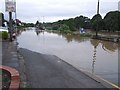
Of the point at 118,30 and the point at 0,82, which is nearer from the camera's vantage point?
the point at 0,82

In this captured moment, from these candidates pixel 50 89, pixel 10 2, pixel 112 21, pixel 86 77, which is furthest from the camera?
pixel 112 21

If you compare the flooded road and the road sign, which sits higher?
the road sign

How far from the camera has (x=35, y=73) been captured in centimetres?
1204

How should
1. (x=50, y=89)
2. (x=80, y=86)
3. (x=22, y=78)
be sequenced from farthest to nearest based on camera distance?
(x=22, y=78) < (x=80, y=86) < (x=50, y=89)

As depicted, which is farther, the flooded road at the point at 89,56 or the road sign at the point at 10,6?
the road sign at the point at 10,6

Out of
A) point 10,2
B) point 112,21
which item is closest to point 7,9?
point 10,2

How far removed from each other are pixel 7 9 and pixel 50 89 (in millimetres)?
22023

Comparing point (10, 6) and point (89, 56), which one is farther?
point (10, 6)

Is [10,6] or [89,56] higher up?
[10,6]

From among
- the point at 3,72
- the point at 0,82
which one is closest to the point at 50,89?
the point at 0,82

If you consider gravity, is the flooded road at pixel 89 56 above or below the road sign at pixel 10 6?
below

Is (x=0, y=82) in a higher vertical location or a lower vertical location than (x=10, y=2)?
lower

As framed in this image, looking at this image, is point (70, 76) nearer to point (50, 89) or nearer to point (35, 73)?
point (35, 73)

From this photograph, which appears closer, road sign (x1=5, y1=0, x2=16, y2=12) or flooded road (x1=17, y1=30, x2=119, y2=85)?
flooded road (x1=17, y1=30, x2=119, y2=85)
